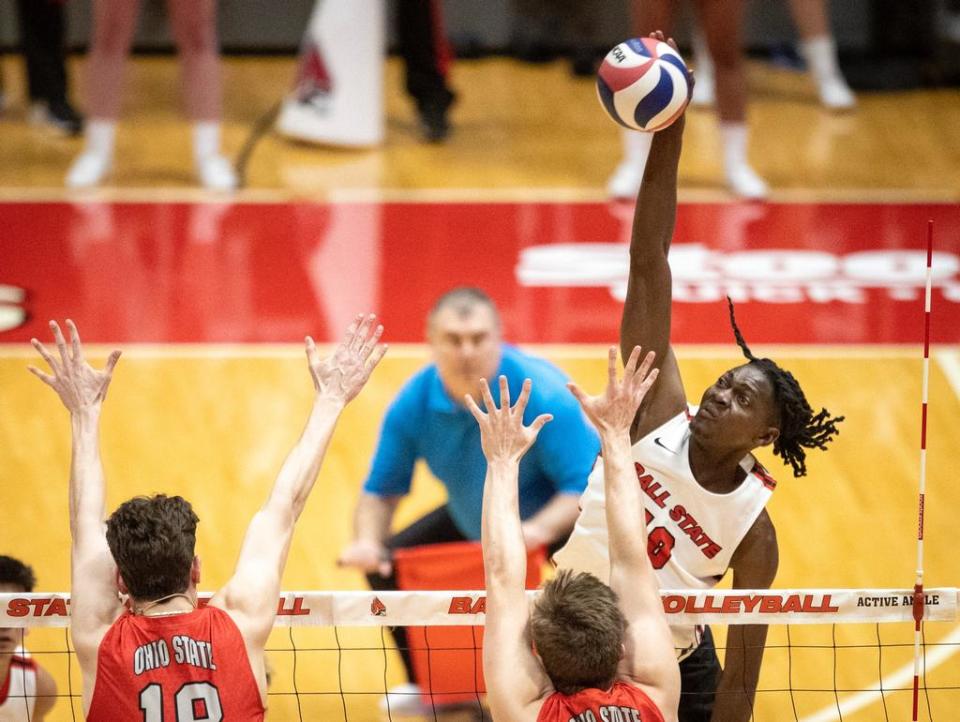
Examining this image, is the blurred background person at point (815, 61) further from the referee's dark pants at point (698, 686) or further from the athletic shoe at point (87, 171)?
the referee's dark pants at point (698, 686)

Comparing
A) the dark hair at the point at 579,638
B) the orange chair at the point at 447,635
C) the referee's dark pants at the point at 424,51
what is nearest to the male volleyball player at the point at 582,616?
the dark hair at the point at 579,638

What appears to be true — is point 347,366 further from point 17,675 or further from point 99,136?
point 99,136

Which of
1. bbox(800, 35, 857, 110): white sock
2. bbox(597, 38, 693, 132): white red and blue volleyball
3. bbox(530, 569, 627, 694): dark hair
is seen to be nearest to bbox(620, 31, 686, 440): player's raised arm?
bbox(597, 38, 693, 132): white red and blue volleyball

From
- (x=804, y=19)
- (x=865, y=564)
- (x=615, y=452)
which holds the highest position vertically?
(x=804, y=19)

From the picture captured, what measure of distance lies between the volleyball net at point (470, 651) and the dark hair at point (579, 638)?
828 millimetres

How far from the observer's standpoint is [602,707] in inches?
135

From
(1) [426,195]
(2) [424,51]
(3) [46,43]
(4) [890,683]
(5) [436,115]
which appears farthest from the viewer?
(5) [436,115]

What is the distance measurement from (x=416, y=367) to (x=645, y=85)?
418cm

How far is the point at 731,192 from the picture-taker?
437 inches

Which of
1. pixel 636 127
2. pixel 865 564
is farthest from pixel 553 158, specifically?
pixel 636 127

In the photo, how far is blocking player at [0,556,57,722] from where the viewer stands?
4.88m

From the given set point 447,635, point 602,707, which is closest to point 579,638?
point 602,707

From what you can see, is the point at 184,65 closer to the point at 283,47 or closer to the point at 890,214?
the point at 283,47

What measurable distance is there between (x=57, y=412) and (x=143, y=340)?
0.95 metres
